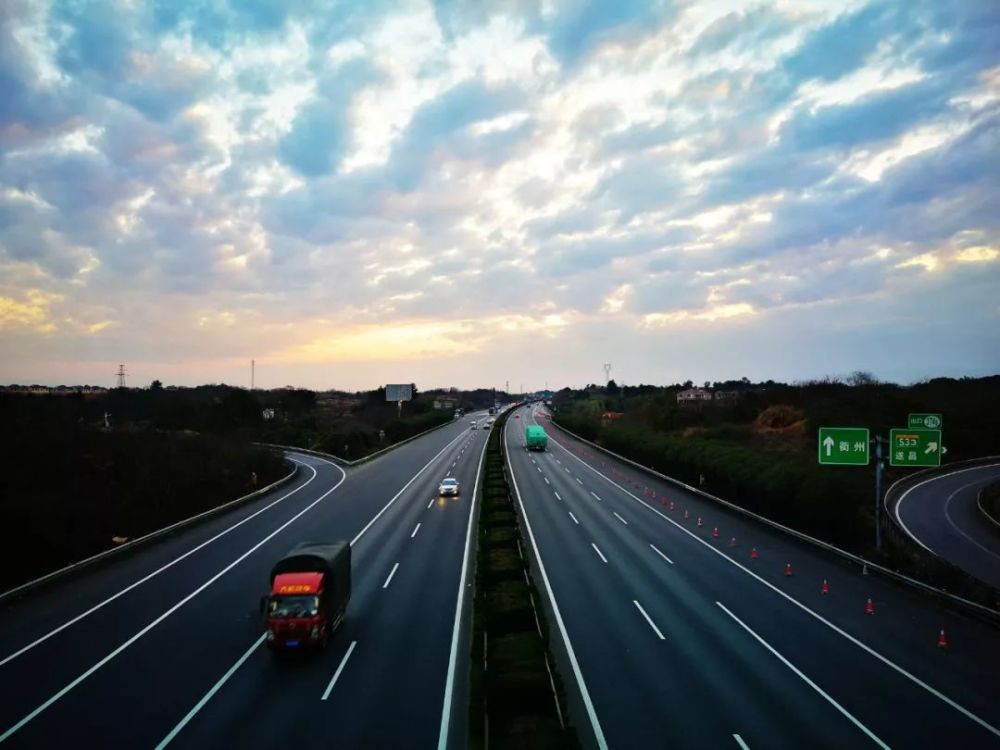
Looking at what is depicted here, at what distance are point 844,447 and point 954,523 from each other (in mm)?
14750

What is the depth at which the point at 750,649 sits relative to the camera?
1888cm

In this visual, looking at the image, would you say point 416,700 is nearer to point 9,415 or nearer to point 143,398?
point 9,415

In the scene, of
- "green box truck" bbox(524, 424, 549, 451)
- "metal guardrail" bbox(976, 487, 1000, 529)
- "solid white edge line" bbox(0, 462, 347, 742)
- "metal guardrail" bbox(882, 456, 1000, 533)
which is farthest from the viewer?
"green box truck" bbox(524, 424, 549, 451)

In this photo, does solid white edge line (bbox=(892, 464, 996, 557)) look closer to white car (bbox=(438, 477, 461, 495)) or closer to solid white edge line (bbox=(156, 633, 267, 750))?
white car (bbox=(438, 477, 461, 495))

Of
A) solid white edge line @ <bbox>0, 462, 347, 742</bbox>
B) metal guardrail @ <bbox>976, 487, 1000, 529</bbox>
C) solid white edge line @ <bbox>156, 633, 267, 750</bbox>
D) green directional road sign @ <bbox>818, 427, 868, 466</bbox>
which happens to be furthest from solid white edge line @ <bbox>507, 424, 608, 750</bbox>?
metal guardrail @ <bbox>976, 487, 1000, 529</bbox>

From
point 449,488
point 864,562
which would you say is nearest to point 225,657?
point 864,562

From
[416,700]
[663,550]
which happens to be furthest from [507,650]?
[663,550]

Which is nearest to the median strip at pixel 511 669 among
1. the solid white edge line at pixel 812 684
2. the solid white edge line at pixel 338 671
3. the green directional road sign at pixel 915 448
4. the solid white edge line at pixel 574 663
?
the solid white edge line at pixel 574 663

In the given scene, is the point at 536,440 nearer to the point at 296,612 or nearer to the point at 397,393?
the point at 397,393

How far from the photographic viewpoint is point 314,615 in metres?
18.2

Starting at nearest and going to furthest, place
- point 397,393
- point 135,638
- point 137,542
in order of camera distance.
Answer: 1. point 135,638
2. point 137,542
3. point 397,393

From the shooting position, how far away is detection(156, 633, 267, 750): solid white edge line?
553 inches

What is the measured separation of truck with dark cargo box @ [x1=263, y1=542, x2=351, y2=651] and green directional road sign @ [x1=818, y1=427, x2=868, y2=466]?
923 inches

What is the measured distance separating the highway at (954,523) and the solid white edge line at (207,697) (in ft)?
88.3
